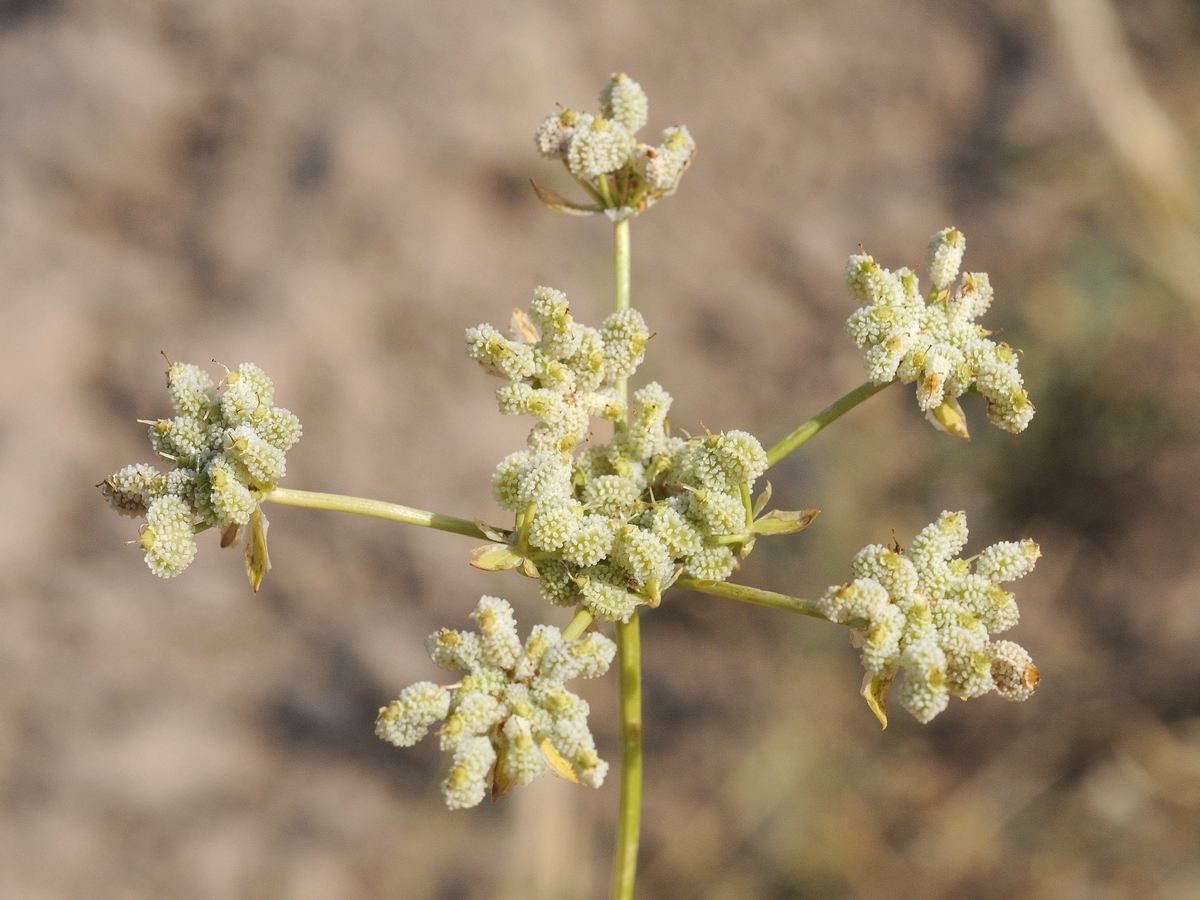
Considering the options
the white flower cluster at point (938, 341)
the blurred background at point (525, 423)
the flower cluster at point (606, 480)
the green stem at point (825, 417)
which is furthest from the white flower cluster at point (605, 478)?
Result: the blurred background at point (525, 423)

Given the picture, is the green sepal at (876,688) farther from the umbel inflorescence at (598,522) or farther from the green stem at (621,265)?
the green stem at (621,265)

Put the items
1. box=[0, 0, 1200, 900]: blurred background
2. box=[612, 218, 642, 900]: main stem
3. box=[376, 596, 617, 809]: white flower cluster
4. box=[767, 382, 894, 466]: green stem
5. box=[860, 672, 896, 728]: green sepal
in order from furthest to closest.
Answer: box=[0, 0, 1200, 900]: blurred background → box=[612, 218, 642, 900]: main stem → box=[767, 382, 894, 466]: green stem → box=[860, 672, 896, 728]: green sepal → box=[376, 596, 617, 809]: white flower cluster

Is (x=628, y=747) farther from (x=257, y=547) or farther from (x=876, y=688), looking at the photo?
(x=257, y=547)

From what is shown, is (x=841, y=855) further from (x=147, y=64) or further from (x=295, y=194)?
(x=147, y=64)

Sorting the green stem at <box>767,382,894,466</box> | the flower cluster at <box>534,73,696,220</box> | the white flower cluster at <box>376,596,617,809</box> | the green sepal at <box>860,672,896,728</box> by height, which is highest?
the flower cluster at <box>534,73,696,220</box>

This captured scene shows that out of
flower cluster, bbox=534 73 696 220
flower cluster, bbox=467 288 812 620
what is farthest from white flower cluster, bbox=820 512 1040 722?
flower cluster, bbox=534 73 696 220

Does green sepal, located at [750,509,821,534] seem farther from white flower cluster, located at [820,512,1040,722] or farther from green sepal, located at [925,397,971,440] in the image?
green sepal, located at [925,397,971,440]

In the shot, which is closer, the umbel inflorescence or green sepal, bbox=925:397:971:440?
the umbel inflorescence

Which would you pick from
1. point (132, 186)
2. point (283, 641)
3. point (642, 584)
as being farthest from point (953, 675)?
point (132, 186)
